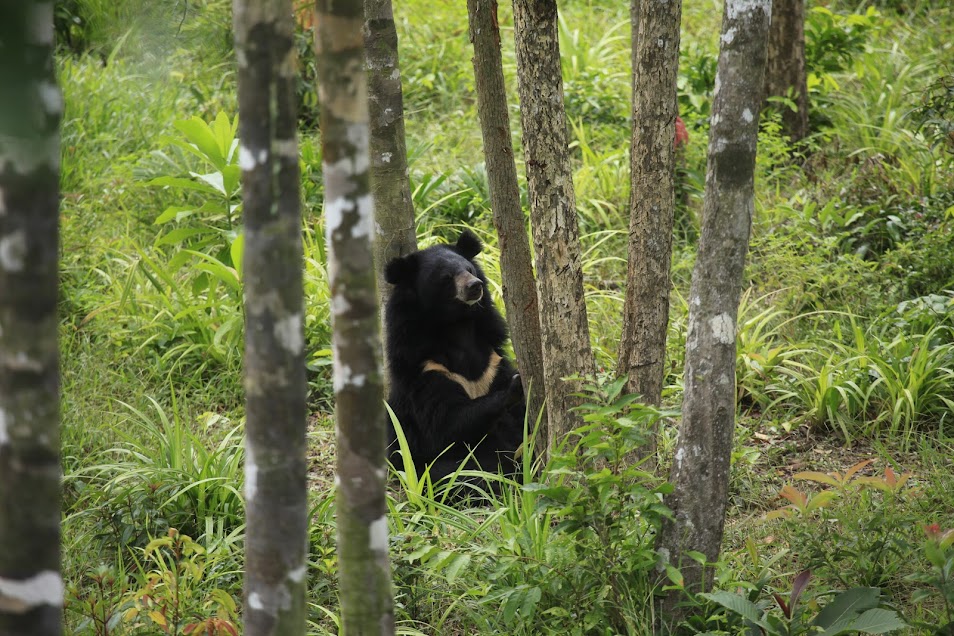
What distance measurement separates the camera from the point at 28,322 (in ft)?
4.84

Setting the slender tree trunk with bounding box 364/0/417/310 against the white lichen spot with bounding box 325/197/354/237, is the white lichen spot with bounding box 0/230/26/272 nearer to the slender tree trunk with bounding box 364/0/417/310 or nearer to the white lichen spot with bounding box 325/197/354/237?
the white lichen spot with bounding box 325/197/354/237

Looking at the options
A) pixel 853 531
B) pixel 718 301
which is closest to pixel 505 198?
pixel 718 301

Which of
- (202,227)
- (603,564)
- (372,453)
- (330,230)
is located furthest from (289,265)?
(202,227)


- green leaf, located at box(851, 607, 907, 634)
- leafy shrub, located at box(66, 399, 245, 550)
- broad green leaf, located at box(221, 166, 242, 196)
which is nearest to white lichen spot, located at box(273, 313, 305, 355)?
green leaf, located at box(851, 607, 907, 634)

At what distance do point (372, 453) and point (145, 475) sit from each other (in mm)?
2340

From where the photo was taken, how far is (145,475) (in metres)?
3.82

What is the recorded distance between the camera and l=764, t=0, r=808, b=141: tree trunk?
22.5ft

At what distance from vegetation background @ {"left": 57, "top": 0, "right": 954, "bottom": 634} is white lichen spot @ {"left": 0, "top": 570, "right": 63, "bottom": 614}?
40.5 inches

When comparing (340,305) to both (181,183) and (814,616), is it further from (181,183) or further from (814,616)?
(181,183)

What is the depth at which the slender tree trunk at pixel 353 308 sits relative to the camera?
1.74 metres

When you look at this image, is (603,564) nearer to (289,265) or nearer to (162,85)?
(289,265)

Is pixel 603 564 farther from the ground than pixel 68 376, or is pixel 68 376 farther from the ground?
pixel 68 376

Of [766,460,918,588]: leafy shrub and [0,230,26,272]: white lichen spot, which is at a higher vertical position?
[0,230,26,272]: white lichen spot

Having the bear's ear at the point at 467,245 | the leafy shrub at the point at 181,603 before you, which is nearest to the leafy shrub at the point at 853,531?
the leafy shrub at the point at 181,603
